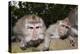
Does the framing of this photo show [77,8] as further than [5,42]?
Yes

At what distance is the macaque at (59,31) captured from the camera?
1.88 m

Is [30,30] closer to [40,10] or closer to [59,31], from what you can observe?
[40,10]

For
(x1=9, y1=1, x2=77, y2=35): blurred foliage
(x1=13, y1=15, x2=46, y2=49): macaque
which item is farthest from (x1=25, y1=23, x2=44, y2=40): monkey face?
(x1=9, y1=1, x2=77, y2=35): blurred foliage

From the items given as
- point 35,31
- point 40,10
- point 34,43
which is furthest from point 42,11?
point 34,43

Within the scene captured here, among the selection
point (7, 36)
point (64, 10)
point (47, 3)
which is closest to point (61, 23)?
point (64, 10)

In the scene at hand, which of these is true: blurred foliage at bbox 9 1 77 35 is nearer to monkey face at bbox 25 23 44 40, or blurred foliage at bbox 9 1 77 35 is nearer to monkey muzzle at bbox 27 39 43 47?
monkey face at bbox 25 23 44 40

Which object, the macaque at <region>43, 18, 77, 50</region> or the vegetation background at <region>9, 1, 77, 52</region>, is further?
the macaque at <region>43, 18, 77, 50</region>

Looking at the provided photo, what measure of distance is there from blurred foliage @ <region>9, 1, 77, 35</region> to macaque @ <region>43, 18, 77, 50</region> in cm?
6

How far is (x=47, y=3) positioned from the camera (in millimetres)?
1901

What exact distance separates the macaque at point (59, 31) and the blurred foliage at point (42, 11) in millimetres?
63

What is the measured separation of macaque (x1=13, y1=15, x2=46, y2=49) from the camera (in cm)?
179

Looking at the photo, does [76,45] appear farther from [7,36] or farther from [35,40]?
[7,36]

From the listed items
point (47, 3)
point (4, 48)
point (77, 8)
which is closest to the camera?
point (4, 48)

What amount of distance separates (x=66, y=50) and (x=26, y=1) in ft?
2.58
